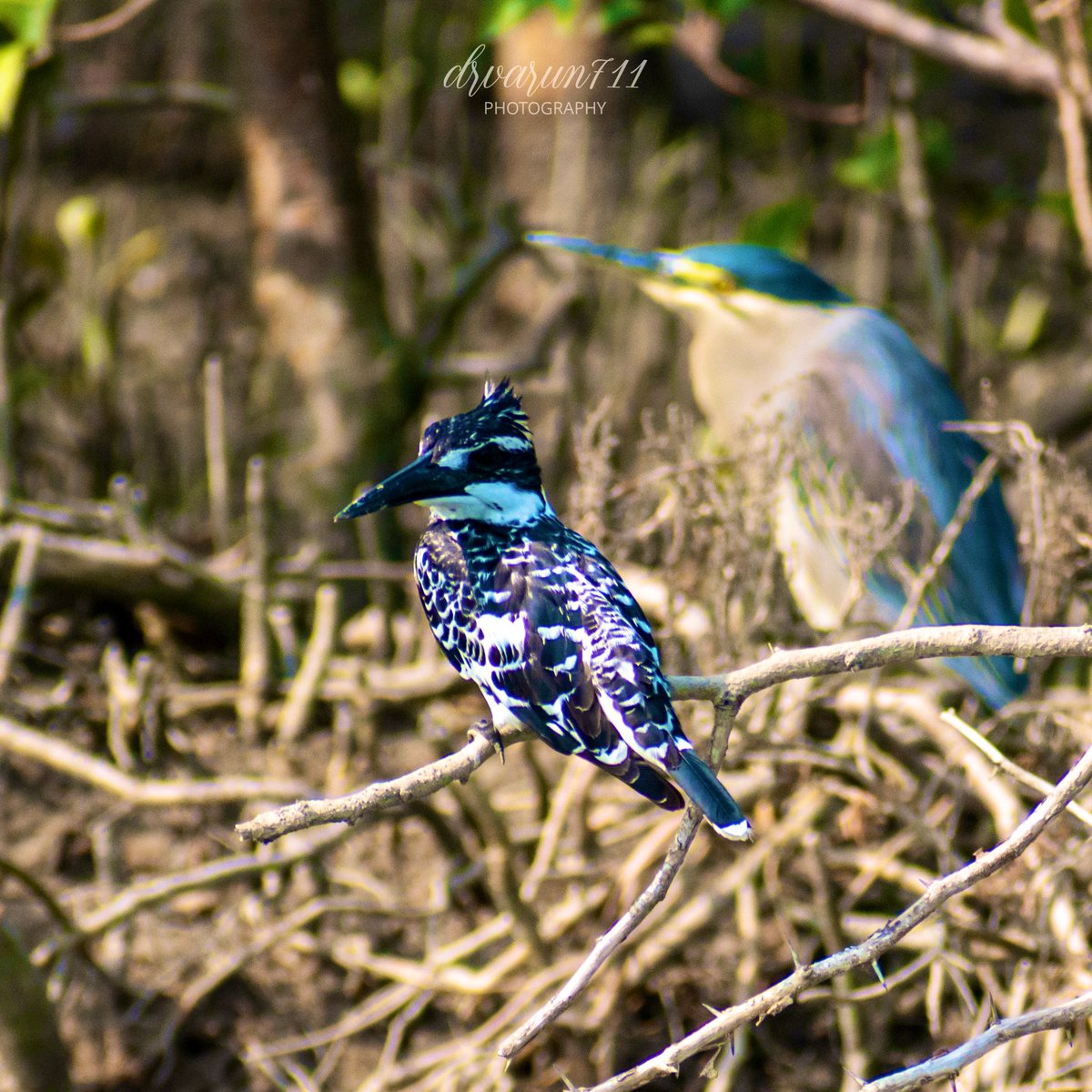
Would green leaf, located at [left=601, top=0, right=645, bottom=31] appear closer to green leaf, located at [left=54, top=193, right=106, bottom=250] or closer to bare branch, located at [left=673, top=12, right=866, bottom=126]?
bare branch, located at [left=673, top=12, right=866, bottom=126]

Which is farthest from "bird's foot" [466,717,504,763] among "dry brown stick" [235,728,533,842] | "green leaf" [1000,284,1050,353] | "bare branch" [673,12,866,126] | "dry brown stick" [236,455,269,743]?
"green leaf" [1000,284,1050,353]

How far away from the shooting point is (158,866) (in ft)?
10.1

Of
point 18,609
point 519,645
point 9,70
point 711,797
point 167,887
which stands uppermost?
point 9,70

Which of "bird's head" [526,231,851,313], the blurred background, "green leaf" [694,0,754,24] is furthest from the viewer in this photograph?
"green leaf" [694,0,754,24]

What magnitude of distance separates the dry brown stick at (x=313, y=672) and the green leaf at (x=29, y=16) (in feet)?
4.43

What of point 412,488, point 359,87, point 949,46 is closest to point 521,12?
point 949,46

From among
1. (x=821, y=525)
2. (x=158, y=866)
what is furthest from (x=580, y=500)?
(x=158, y=866)

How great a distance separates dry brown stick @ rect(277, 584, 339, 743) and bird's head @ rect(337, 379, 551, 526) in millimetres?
1180

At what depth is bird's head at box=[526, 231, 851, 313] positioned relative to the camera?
10.7 ft

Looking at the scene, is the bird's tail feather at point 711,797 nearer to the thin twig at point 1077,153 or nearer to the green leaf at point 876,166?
the thin twig at point 1077,153

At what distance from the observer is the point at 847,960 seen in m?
1.28

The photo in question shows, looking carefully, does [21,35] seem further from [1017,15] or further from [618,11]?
[1017,15]

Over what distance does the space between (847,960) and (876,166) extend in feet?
10.9

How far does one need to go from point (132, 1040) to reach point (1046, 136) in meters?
4.87
